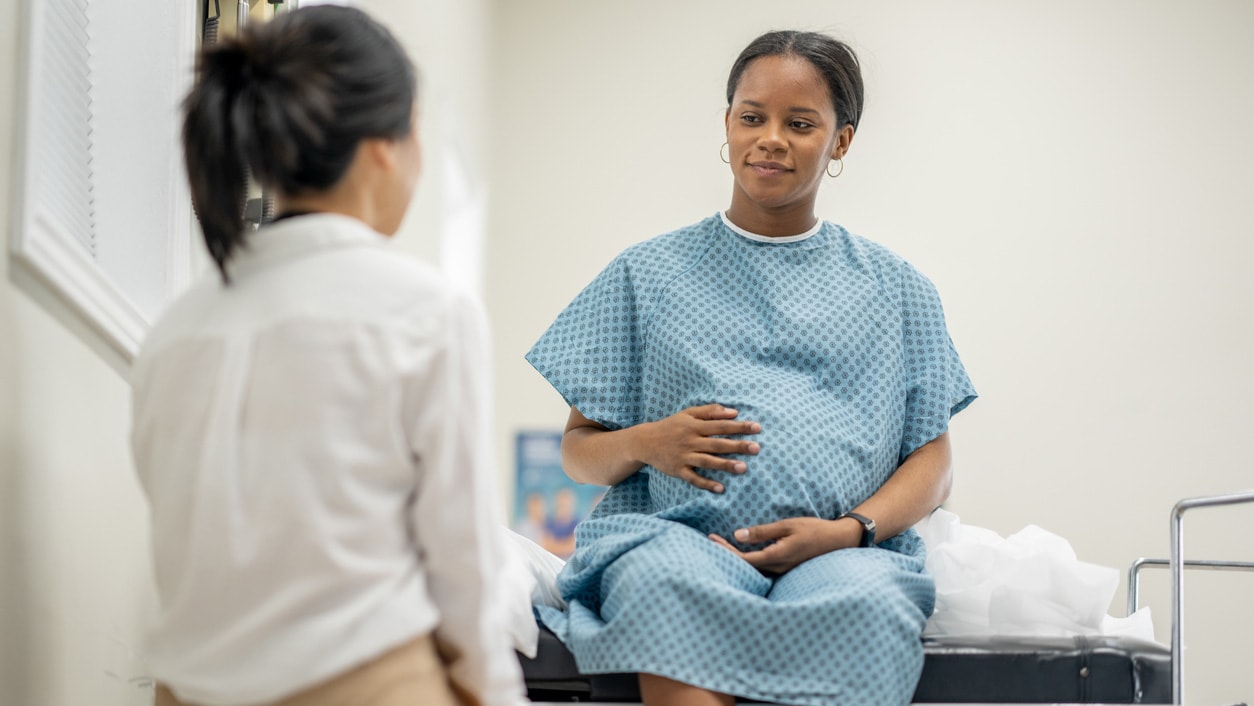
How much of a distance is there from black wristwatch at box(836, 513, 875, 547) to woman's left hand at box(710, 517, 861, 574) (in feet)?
0.15

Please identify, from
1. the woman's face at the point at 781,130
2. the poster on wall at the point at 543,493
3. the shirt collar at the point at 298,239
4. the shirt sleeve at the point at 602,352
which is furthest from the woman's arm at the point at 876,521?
the poster on wall at the point at 543,493

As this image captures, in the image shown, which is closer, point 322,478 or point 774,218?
point 322,478

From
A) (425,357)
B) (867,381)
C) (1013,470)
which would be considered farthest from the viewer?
(1013,470)

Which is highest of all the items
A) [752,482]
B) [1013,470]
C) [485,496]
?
[485,496]

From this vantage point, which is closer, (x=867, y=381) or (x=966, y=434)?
(x=867, y=381)

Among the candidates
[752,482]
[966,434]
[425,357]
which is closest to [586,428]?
[752,482]

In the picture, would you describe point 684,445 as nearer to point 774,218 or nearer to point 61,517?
point 774,218

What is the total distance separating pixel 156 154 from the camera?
1952 mm

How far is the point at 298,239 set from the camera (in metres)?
1.16

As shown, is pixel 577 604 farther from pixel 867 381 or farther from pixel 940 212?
pixel 940 212

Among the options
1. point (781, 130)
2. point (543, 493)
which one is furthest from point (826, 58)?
point (543, 493)

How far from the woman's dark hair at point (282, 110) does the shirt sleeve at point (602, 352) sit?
783 millimetres

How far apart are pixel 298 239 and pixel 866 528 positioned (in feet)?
3.04

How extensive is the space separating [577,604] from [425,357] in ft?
2.24
